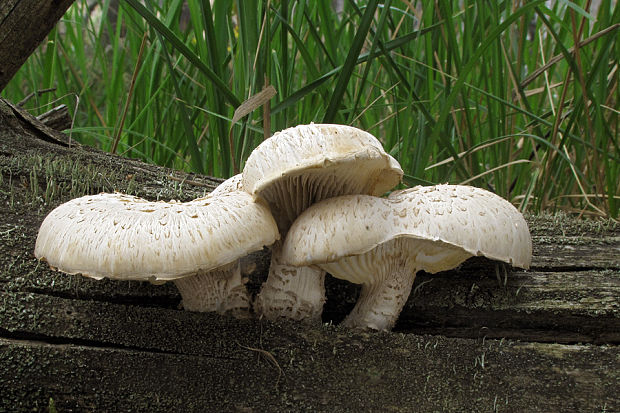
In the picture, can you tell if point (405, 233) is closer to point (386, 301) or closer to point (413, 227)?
point (413, 227)

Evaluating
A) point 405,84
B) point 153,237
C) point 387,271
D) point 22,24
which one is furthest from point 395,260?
point 22,24

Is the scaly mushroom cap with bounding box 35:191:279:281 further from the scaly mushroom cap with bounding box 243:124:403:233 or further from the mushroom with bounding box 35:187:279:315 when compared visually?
the scaly mushroom cap with bounding box 243:124:403:233

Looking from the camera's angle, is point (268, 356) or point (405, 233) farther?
point (268, 356)

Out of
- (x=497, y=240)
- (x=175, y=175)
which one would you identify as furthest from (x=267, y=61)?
(x=497, y=240)

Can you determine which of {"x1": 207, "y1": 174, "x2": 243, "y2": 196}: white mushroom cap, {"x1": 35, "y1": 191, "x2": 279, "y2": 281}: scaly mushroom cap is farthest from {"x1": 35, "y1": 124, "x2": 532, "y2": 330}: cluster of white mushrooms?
{"x1": 207, "y1": 174, "x2": 243, "y2": 196}: white mushroom cap

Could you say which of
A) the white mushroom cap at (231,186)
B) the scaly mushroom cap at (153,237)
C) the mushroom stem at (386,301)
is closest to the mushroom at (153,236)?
the scaly mushroom cap at (153,237)

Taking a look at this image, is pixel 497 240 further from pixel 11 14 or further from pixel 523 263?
pixel 11 14
